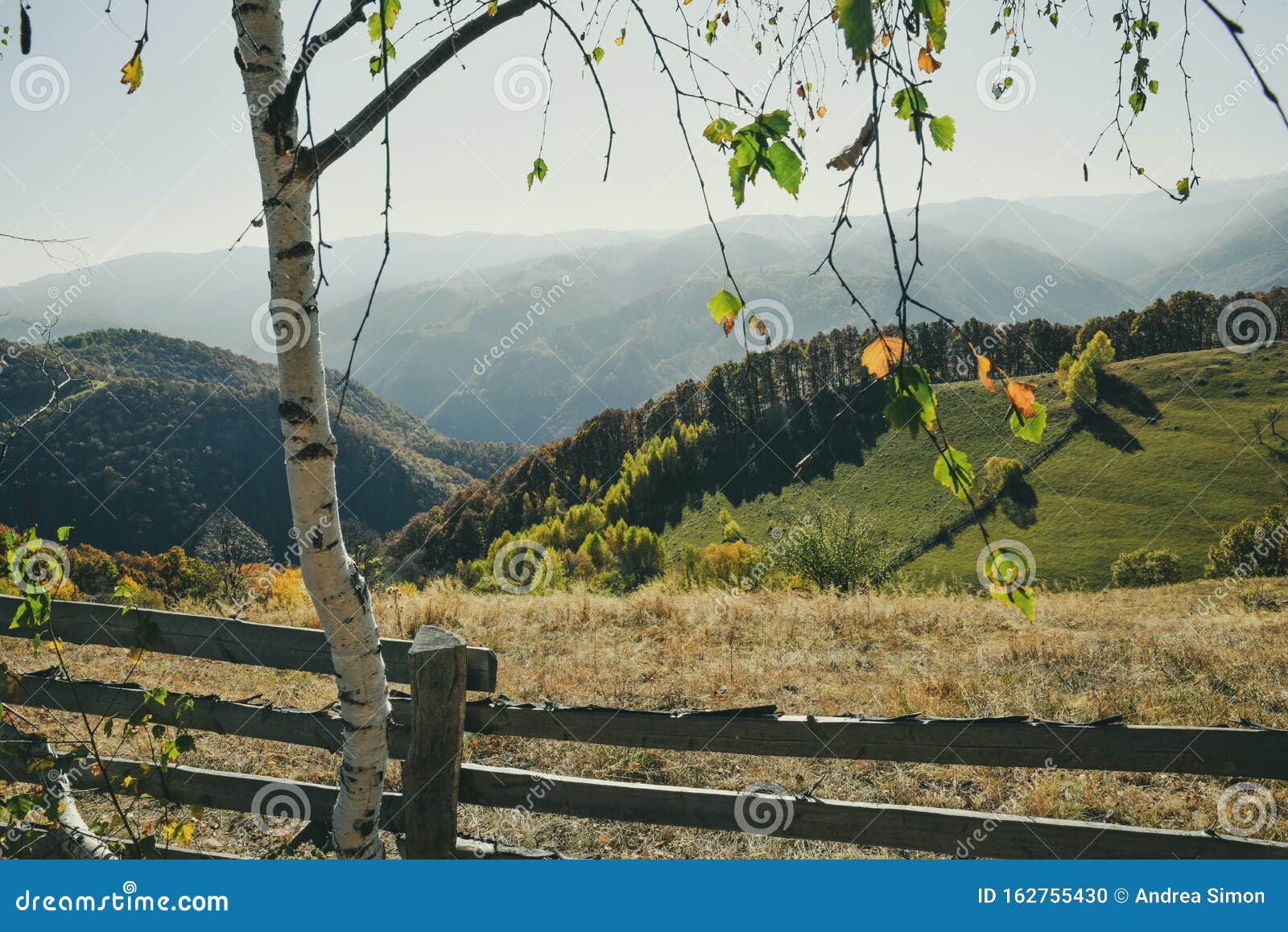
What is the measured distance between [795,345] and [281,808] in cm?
8657

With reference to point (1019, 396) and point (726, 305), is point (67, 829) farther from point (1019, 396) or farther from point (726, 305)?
point (1019, 396)

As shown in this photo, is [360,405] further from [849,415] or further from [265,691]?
[265,691]

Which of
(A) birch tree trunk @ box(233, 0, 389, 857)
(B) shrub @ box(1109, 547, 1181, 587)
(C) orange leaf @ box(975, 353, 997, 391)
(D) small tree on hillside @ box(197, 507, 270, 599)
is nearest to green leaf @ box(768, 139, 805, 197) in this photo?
(C) orange leaf @ box(975, 353, 997, 391)

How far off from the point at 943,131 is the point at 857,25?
1.09 ft

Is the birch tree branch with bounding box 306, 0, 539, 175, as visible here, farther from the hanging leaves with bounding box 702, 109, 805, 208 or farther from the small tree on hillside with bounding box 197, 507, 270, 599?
the small tree on hillside with bounding box 197, 507, 270, 599

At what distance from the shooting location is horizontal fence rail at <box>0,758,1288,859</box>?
2.82 meters

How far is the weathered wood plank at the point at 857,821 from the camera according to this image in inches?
111

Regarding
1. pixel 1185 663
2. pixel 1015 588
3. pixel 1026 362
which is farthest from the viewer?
pixel 1026 362

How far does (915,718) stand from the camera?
308 cm

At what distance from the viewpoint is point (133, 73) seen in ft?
5.50

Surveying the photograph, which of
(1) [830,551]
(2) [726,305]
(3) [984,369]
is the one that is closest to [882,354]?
(3) [984,369]

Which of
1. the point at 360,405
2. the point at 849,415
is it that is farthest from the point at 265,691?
the point at 360,405

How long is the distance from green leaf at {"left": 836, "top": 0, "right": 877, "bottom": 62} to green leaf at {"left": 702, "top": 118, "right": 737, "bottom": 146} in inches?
19.6

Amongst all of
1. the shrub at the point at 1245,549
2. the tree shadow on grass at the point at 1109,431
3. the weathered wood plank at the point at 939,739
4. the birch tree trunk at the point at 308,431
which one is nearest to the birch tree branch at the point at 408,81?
the birch tree trunk at the point at 308,431
